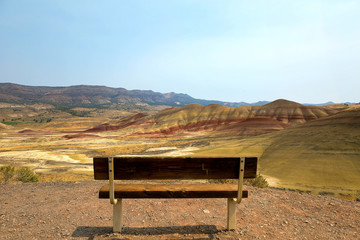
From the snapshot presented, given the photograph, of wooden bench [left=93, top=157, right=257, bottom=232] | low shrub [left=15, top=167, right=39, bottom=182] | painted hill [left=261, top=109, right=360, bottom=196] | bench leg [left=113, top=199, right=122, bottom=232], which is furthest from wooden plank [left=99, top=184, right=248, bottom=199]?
painted hill [left=261, top=109, right=360, bottom=196]

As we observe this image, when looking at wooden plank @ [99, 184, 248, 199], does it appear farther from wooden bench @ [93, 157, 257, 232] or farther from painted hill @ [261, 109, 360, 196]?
painted hill @ [261, 109, 360, 196]

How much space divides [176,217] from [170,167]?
1907mm

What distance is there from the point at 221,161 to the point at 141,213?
2617mm

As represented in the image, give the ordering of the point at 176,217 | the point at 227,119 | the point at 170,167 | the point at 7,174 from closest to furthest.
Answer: the point at 170,167, the point at 176,217, the point at 7,174, the point at 227,119

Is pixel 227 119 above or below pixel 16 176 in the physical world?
below

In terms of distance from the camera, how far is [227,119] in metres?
69.6

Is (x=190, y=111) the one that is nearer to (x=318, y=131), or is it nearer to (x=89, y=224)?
(x=318, y=131)

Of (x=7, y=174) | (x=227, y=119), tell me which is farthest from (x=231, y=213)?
(x=227, y=119)

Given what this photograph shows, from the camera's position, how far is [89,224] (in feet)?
14.0

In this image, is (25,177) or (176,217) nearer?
(176,217)

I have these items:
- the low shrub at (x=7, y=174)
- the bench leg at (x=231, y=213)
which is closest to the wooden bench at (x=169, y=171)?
the bench leg at (x=231, y=213)

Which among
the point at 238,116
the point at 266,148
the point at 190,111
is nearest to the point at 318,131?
the point at 266,148

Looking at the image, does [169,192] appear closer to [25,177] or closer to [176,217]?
[176,217]

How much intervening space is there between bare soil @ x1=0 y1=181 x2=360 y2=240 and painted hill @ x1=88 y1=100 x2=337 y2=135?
162 feet
